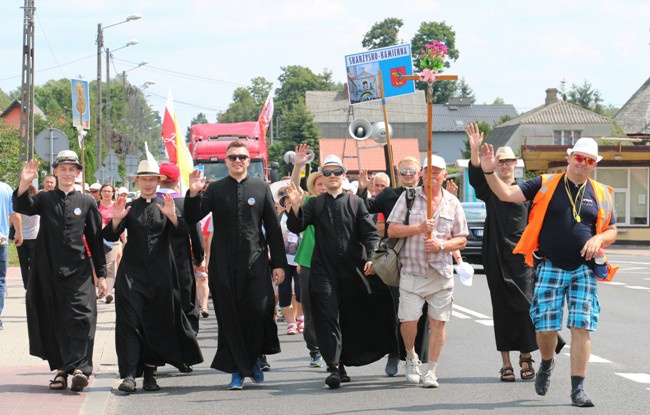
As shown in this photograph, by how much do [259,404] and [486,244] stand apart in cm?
260

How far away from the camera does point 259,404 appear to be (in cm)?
870

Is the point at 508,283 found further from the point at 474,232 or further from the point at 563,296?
the point at 474,232

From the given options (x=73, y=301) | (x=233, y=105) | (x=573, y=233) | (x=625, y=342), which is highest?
(x=233, y=105)

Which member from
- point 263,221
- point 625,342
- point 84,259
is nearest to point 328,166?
point 263,221

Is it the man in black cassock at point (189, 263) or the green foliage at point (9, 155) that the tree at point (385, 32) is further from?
the man in black cassock at point (189, 263)

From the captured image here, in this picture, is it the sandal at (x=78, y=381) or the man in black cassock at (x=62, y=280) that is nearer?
the sandal at (x=78, y=381)

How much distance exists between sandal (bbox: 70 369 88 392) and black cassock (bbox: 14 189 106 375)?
0.05m

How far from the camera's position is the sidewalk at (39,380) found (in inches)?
333

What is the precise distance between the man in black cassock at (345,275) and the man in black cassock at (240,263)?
351mm

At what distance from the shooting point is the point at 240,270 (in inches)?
373

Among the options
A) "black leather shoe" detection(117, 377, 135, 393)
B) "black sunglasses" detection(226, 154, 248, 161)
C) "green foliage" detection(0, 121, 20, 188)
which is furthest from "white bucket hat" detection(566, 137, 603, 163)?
"green foliage" detection(0, 121, 20, 188)

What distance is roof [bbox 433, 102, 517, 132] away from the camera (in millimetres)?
115000

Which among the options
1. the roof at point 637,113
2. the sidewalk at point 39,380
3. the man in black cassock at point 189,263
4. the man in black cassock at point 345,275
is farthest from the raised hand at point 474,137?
the roof at point 637,113

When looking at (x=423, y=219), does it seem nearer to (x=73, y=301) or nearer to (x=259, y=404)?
(x=259, y=404)
